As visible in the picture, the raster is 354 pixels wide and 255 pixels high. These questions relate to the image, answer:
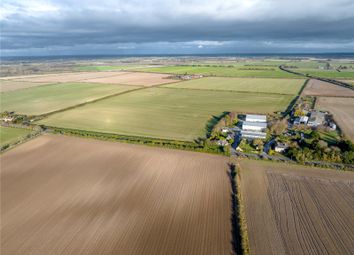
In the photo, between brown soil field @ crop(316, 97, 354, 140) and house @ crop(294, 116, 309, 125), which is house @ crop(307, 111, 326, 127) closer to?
house @ crop(294, 116, 309, 125)

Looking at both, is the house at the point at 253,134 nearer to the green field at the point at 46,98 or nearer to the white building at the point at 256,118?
the white building at the point at 256,118

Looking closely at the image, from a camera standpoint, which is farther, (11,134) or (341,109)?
(341,109)

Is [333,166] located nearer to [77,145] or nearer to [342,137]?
[342,137]

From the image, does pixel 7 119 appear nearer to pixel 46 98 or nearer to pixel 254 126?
pixel 46 98

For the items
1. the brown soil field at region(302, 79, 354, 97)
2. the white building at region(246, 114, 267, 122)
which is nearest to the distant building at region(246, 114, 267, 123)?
the white building at region(246, 114, 267, 122)

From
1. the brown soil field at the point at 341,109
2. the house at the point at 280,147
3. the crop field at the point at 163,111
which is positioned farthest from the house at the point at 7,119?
the brown soil field at the point at 341,109

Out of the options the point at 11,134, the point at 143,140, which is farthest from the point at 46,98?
the point at 143,140

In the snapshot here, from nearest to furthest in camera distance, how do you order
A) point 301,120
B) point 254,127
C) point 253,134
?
1. point 253,134
2. point 254,127
3. point 301,120
